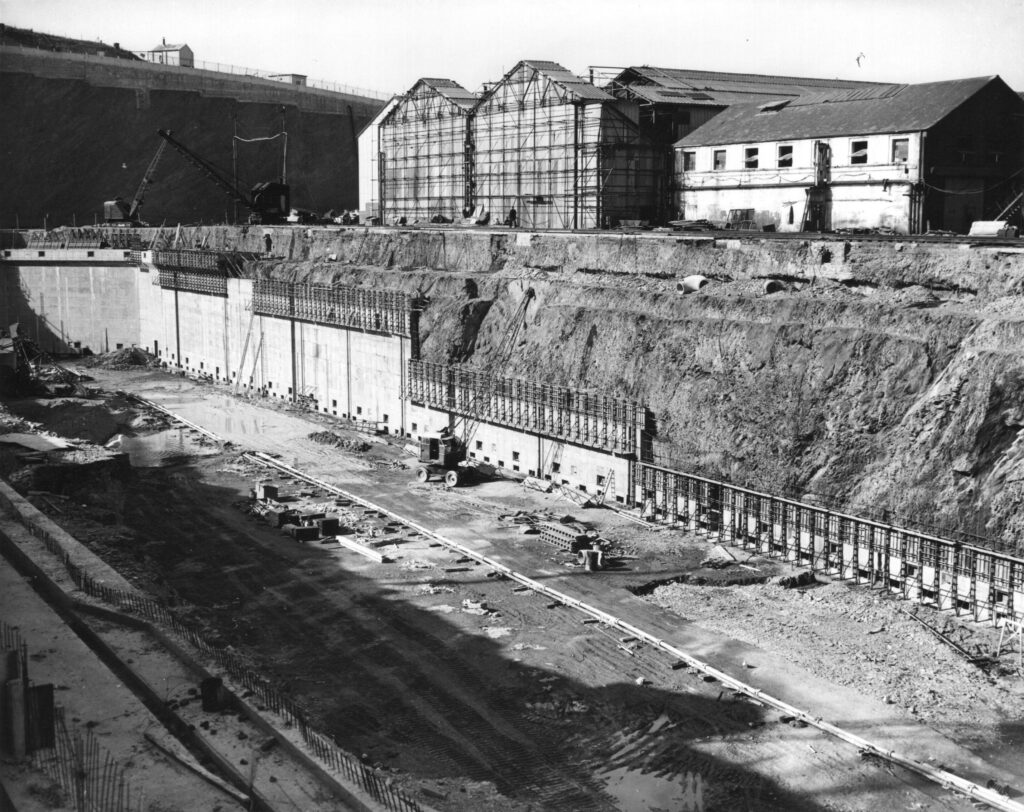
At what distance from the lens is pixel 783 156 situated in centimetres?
4709

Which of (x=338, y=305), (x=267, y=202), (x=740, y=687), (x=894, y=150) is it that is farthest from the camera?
(x=267, y=202)

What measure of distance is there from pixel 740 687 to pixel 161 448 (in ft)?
96.6

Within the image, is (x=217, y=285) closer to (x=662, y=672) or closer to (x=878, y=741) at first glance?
(x=662, y=672)

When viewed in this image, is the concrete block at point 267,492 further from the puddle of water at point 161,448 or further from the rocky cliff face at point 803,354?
the rocky cliff face at point 803,354

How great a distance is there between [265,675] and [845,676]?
10872 mm

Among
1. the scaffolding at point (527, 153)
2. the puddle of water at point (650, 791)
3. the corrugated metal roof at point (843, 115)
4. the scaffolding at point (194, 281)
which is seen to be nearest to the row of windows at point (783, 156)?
the corrugated metal roof at point (843, 115)

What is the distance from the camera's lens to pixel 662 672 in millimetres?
21234

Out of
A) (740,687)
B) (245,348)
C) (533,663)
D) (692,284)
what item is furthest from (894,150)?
(245,348)

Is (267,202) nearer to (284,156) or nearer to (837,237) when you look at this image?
(284,156)

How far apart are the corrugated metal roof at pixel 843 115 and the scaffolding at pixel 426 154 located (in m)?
16.9

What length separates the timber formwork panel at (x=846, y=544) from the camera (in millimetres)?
23781

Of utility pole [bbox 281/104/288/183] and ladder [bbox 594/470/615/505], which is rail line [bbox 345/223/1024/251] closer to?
ladder [bbox 594/470/615/505]

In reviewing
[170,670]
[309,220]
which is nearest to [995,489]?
[170,670]

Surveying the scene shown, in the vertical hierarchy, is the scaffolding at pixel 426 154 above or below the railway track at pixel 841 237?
above
